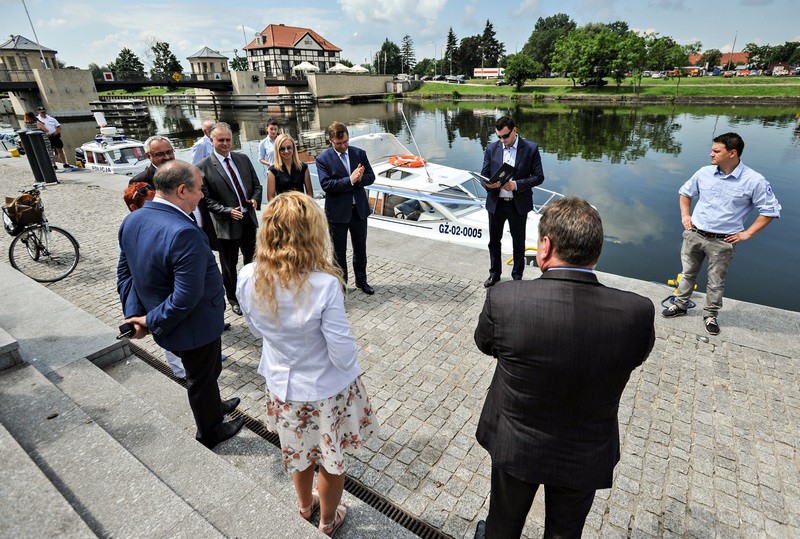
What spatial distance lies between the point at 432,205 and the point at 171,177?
671 centimetres

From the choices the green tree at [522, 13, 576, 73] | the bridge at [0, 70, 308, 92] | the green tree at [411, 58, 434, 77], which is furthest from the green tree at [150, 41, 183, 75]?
the green tree at [522, 13, 576, 73]

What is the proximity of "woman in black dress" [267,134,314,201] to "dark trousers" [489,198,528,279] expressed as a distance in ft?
8.30

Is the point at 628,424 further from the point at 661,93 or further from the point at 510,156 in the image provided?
the point at 661,93

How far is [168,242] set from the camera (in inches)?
97.3

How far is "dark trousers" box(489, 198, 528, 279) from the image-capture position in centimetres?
565

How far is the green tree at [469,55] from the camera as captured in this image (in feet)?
381

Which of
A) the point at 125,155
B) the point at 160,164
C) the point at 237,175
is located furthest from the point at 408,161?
the point at 125,155

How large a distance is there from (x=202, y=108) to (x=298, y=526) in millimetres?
84319

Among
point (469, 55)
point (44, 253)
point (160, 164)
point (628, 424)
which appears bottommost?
point (628, 424)

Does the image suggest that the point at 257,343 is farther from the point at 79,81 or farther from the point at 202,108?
the point at 202,108

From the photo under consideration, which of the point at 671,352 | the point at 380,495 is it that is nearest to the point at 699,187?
the point at 671,352

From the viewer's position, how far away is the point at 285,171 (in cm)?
548

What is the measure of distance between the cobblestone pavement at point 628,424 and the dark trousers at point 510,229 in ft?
1.99

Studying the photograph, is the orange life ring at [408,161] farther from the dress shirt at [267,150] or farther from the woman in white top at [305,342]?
the woman in white top at [305,342]
